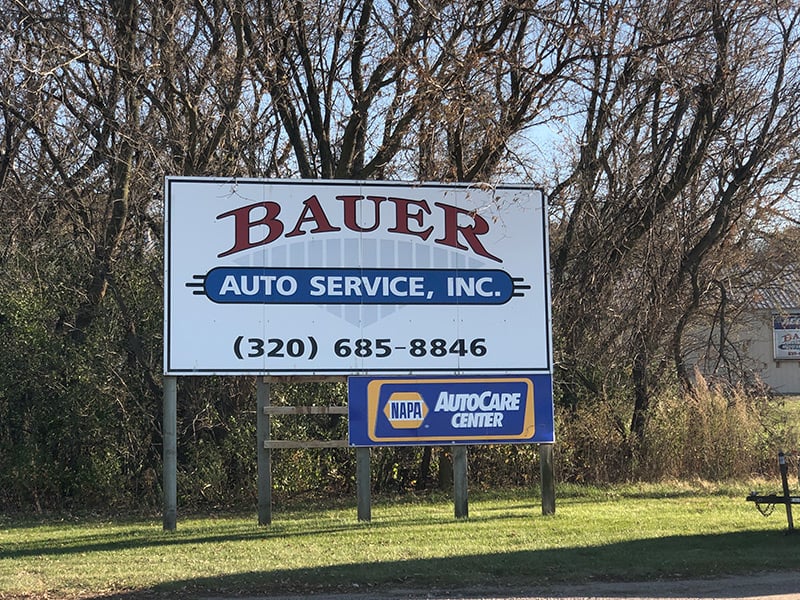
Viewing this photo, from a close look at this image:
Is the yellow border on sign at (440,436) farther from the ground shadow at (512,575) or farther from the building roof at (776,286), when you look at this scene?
the building roof at (776,286)

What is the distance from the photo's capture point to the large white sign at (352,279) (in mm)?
11586

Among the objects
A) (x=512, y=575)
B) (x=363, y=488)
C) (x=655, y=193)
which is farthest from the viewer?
(x=655, y=193)

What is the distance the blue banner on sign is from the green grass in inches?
111

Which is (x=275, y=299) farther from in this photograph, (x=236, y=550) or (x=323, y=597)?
(x=323, y=597)

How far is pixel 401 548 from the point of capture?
9.93 metres

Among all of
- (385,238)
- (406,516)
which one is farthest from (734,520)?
(385,238)

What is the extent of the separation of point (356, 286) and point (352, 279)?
10cm

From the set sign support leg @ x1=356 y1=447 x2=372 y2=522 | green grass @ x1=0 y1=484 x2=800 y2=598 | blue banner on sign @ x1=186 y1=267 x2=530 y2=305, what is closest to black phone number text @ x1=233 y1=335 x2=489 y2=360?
blue banner on sign @ x1=186 y1=267 x2=530 y2=305

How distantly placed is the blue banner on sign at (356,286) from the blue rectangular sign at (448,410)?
3.34ft

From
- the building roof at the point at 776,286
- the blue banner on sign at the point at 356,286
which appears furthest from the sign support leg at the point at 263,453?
the building roof at the point at 776,286

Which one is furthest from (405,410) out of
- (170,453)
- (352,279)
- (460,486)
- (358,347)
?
(170,453)

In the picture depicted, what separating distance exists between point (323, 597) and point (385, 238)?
209 inches

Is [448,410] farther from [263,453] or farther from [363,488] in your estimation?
[263,453]

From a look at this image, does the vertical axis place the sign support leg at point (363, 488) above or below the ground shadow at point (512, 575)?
above
